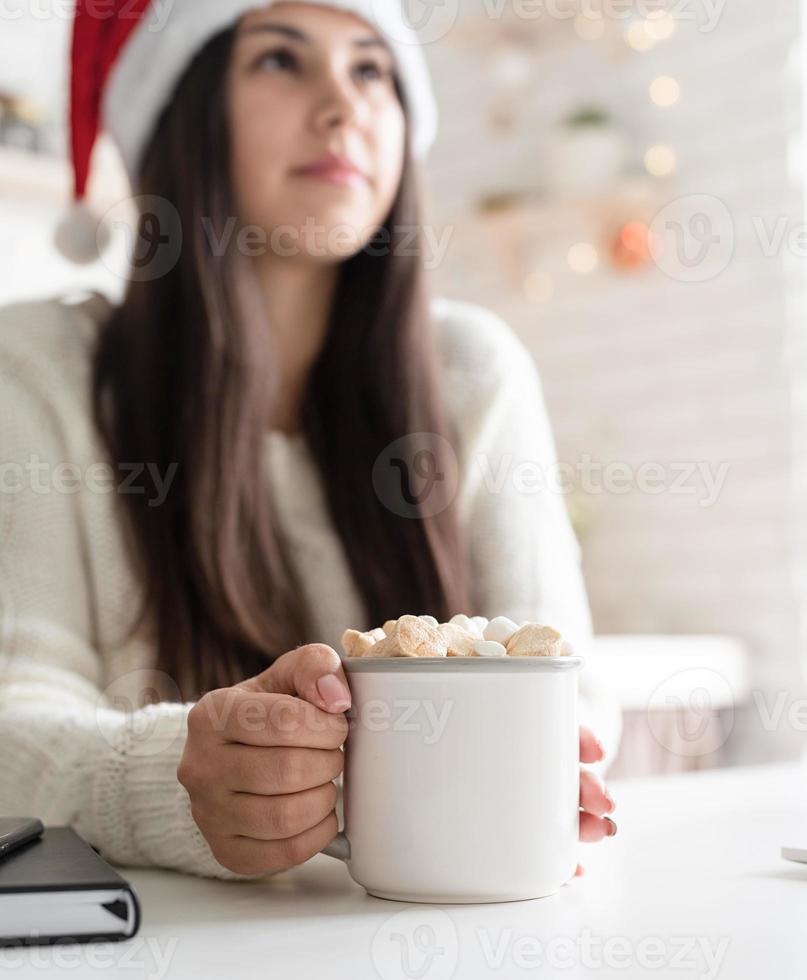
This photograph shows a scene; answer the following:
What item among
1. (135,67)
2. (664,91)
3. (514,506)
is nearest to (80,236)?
(135,67)

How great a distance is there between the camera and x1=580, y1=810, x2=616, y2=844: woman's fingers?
0.62 metres

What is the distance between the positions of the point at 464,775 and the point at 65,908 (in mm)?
176

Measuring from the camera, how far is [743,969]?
448 mm

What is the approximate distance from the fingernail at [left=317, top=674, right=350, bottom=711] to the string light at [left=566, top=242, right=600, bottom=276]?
237 cm

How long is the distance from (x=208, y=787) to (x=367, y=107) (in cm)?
86

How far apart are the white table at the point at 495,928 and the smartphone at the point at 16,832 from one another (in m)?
0.07

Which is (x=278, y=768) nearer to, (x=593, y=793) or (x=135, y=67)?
(x=593, y=793)

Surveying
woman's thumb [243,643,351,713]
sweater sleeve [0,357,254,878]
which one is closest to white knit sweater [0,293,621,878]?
sweater sleeve [0,357,254,878]

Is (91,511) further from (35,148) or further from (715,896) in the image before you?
(35,148)

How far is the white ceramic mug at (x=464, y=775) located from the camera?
52 centimetres

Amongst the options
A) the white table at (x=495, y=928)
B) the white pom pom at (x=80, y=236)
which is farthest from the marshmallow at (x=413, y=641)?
the white pom pom at (x=80, y=236)

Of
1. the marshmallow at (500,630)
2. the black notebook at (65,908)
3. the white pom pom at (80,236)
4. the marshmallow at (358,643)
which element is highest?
the white pom pom at (80,236)

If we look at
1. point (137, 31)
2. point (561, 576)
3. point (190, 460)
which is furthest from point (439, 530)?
point (137, 31)

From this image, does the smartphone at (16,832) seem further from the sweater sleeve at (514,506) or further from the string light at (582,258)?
the string light at (582,258)
